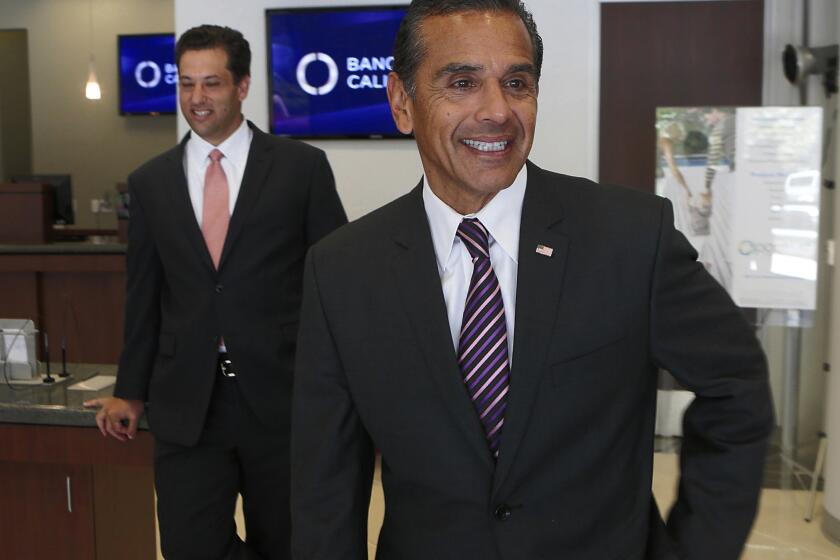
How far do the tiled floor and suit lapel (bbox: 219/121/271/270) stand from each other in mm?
1642

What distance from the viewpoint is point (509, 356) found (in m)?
1.29

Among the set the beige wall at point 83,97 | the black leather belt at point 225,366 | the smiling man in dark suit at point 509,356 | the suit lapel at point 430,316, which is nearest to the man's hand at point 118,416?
the black leather belt at point 225,366

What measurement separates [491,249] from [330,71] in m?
3.93

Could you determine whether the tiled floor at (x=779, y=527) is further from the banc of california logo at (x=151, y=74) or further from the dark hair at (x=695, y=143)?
the banc of california logo at (x=151, y=74)

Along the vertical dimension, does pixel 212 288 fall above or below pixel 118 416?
above

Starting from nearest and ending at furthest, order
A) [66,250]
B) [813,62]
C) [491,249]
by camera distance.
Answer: [491,249], [813,62], [66,250]

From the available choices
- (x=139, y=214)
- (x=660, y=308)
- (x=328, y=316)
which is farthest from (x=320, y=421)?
(x=139, y=214)

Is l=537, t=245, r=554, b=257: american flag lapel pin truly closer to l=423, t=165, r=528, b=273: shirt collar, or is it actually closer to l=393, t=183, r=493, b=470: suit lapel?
l=423, t=165, r=528, b=273: shirt collar

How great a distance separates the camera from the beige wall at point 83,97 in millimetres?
9508

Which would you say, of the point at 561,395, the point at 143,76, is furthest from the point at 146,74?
the point at 561,395

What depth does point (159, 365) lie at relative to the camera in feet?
7.89

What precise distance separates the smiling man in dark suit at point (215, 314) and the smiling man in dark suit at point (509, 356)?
973 mm

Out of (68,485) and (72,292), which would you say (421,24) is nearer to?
(68,485)

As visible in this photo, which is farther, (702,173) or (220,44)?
(702,173)
